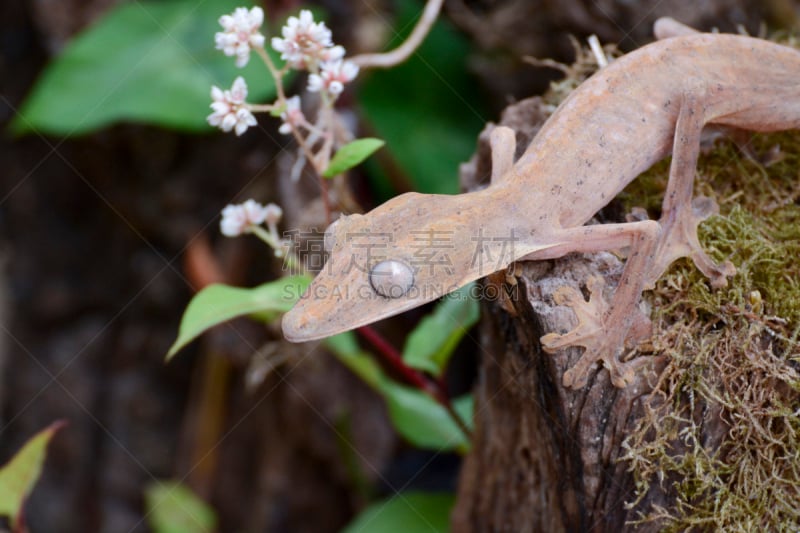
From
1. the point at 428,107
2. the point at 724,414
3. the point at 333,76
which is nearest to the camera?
the point at 724,414

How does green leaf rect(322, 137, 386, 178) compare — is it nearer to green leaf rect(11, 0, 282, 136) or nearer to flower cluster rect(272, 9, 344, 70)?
flower cluster rect(272, 9, 344, 70)

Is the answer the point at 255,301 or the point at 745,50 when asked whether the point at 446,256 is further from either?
the point at 745,50

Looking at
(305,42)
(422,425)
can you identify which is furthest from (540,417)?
(305,42)

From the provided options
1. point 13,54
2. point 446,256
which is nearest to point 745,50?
point 446,256

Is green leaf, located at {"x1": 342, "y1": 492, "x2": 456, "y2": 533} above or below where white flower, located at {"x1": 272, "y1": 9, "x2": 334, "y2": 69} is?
below

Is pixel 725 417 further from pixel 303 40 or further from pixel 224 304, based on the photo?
pixel 303 40

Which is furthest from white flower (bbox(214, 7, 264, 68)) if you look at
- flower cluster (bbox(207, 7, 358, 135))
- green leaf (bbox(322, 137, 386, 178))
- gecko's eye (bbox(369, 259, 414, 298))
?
gecko's eye (bbox(369, 259, 414, 298))
